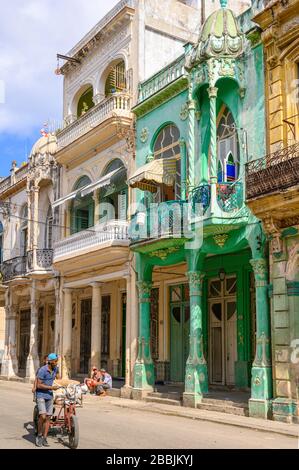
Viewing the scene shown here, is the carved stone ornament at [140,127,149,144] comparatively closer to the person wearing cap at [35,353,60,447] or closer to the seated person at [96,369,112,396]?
the seated person at [96,369,112,396]

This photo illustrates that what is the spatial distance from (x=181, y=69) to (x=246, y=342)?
8.03 meters

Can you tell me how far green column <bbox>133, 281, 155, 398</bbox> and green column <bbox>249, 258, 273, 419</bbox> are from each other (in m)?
4.96

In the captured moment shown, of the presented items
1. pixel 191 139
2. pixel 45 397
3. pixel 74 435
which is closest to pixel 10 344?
pixel 191 139

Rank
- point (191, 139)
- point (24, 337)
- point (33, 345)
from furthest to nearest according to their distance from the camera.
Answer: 1. point (24, 337)
2. point (33, 345)
3. point (191, 139)

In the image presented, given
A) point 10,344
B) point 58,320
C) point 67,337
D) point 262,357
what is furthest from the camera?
point 10,344

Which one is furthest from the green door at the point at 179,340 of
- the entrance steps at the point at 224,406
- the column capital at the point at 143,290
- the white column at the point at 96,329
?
the entrance steps at the point at 224,406

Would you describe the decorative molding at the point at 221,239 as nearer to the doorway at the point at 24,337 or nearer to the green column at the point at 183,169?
the green column at the point at 183,169

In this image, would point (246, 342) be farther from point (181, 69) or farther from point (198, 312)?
point (181, 69)

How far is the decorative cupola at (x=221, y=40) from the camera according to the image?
51.8 feet

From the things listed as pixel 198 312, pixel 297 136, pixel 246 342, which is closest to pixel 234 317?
pixel 246 342

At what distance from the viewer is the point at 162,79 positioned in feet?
62.1

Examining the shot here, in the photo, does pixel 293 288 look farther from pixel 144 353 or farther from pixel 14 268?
pixel 14 268

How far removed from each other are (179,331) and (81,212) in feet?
22.4

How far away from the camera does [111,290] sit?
2422 centimetres
